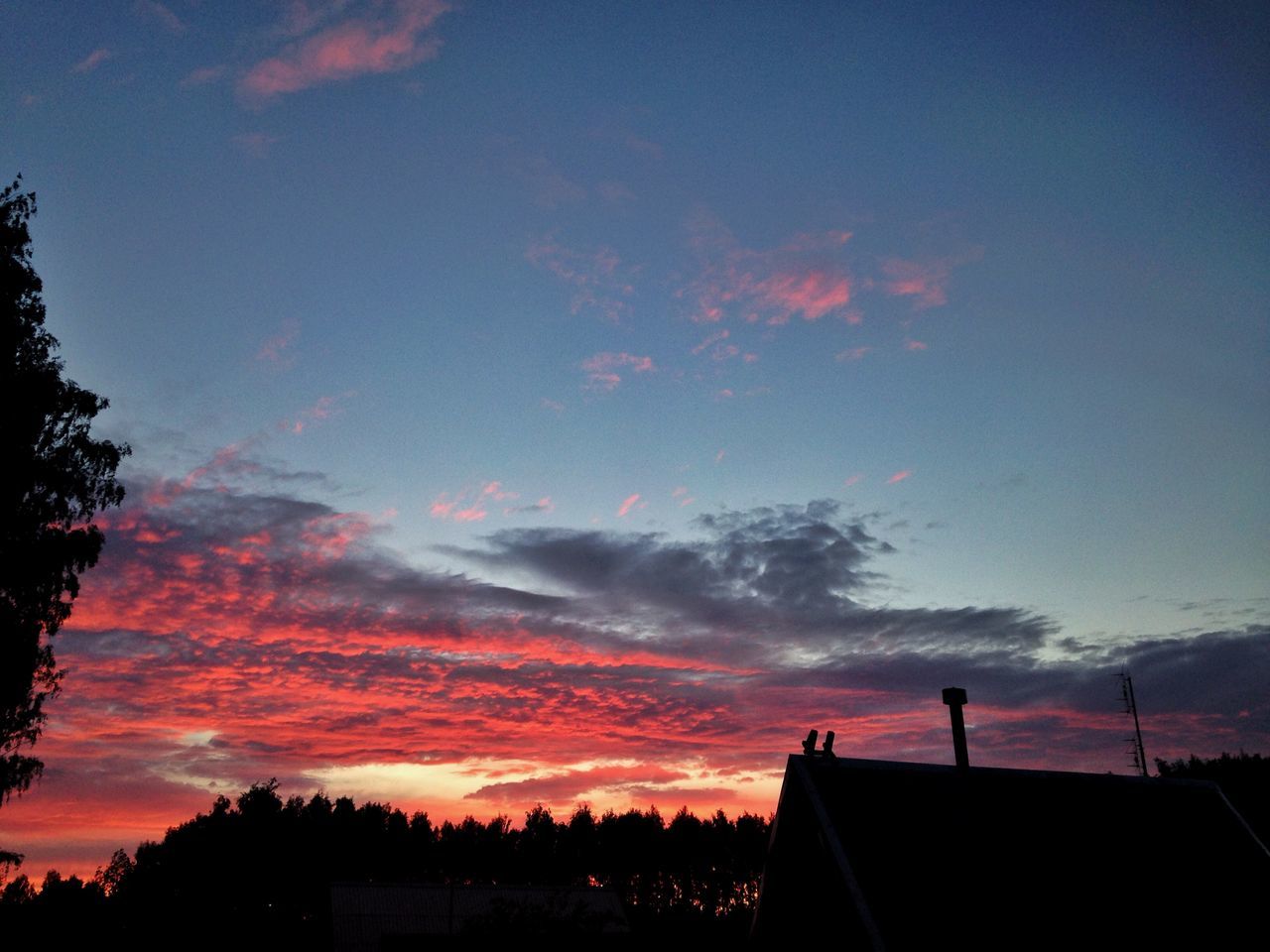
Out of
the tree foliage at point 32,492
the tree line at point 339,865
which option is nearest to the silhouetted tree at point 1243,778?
the tree line at point 339,865

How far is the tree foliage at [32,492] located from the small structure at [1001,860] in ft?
76.7

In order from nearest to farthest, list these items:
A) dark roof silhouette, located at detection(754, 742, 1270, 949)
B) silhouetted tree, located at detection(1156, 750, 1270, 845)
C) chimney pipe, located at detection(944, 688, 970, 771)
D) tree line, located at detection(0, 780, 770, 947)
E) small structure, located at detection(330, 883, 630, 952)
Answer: dark roof silhouette, located at detection(754, 742, 1270, 949) < chimney pipe, located at detection(944, 688, 970, 771) < small structure, located at detection(330, 883, 630, 952) < silhouetted tree, located at detection(1156, 750, 1270, 845) < tree line, located at detection(0, 780, 770, 947)

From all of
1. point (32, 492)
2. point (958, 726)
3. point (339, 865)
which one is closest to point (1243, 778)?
point (958, 726)

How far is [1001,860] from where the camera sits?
2067 centimetres

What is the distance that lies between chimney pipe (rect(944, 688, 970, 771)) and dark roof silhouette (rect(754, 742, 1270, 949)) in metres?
0.37

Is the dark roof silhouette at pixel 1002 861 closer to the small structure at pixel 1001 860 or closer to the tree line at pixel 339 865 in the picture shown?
the small structure at pixel 1001 860

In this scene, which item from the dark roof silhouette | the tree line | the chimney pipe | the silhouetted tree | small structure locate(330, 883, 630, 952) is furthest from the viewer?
the tree line

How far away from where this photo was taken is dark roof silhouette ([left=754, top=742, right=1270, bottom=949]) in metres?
19.2

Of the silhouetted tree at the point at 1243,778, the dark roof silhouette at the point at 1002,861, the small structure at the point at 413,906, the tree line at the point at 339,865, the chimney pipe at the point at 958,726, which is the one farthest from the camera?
the tree line at the point at 339,865

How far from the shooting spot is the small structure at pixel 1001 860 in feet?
63.1

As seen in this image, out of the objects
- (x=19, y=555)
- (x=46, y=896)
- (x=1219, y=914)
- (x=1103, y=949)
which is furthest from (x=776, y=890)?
(x=46, y=896)

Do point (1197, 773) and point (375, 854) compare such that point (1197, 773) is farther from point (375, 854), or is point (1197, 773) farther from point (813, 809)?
point (375, 854)

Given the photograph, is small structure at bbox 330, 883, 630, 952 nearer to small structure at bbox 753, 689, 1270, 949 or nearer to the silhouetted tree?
small structure at bbox 753, 689, 1270, 949

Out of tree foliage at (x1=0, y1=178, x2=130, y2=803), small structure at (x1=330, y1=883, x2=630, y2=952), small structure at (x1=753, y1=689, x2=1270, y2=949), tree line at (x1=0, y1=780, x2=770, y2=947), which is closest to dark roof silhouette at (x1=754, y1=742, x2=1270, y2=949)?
small structure at (x1=753, y1=689, x2=1270, y2=949)
